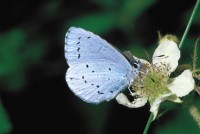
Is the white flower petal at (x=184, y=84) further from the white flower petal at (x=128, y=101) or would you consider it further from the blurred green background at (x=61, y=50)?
the blurred green background at (x=61, y=50)

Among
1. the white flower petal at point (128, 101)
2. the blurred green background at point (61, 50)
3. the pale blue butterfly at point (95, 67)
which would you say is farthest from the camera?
the blurred green background at point (61, 50)

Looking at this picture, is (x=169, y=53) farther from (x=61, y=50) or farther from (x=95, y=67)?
(x=61, y=50)

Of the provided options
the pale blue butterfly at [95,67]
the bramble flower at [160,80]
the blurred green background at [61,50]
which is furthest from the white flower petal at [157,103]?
the blurred green background at [61,50]

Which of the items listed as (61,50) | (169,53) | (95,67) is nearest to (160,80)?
(169,53)

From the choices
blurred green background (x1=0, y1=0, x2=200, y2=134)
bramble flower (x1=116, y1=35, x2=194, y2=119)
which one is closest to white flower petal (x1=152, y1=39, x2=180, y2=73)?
bramble flower (x1=116, y1=35, x2=194, y2=119)

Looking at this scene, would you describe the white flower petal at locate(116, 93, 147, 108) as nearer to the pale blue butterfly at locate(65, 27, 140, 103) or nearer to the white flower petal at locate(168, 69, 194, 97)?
the pale blue butterfly at locate(65, 27, 140, 103)

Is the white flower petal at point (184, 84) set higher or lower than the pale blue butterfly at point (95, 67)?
lower

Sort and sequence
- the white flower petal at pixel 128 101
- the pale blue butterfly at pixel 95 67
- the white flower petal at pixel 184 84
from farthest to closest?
the white flower petal at pixel 128 101
the pale blue butterfly at pixel 95 67
the white flower petal at pixel 184 84
